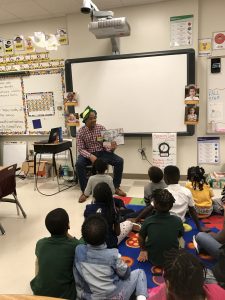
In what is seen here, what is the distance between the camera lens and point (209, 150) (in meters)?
4.23

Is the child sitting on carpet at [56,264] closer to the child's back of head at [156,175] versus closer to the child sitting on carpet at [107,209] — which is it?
the child sitting on carpet at [107,209]

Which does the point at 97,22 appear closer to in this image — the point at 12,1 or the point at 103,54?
the point at 103,54

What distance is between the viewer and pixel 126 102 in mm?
4371

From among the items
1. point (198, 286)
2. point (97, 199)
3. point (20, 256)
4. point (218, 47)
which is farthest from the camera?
point (218, 47)

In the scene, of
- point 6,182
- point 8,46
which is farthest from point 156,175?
point 8,46

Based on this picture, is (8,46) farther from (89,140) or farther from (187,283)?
(187,283)

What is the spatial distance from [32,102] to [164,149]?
8.17 feet

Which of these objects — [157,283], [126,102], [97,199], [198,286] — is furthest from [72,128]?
[198,286]

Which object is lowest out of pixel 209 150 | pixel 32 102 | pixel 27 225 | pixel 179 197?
pixel 27 225

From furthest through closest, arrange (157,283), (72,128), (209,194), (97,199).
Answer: (72,128) → (209,194) → (97,199) → (157,283)

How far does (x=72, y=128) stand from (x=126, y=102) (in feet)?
3.32

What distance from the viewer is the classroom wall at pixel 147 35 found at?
13.0ft

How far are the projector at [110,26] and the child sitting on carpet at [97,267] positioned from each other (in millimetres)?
2931

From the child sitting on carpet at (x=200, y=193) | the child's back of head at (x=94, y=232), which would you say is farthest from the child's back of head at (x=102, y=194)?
the child sitting on carpet at (x=200, y=193)
